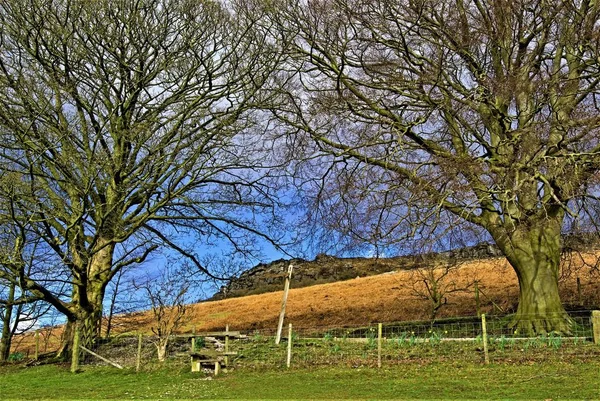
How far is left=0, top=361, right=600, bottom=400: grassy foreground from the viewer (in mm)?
8703

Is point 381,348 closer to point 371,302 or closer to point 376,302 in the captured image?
point 376,302

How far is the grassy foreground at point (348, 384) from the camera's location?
28.6 ft

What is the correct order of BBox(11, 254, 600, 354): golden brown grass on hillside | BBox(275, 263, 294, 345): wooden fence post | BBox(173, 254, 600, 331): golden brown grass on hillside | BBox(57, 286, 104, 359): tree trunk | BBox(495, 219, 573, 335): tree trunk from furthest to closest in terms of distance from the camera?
BBox(173, 254, 600, 331): golden brown grass on hillside → BBox(11, 254, 600, 354): golden brown grass on hillside → BBox(57, 286, 104, 359): tree trunk → BBox(275, 263, 294, 345): wooden fence post → BBox(495, 219, 573, 335): tree trunk

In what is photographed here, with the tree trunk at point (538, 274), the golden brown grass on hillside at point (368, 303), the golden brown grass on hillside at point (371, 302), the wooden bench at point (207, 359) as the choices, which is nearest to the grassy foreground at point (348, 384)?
the wooden bench at point (207, 359)

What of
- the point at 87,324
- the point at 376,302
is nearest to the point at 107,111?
the point at 87,324

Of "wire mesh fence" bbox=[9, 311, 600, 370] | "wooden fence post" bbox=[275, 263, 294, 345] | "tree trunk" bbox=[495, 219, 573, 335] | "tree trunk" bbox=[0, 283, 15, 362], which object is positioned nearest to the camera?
"wire mesh fence" bbox=[9, 311, 600, 370]

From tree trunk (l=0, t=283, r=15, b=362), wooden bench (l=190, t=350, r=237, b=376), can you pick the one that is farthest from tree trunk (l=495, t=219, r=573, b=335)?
tree trunk (l=0, t=283, r=15, b=362)

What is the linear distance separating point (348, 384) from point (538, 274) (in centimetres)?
725

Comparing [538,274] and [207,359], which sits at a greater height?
[538,274]

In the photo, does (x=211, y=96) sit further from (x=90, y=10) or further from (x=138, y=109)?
(x=90, y=10)

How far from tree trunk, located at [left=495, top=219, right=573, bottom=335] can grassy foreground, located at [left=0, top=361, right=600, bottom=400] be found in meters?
3.58

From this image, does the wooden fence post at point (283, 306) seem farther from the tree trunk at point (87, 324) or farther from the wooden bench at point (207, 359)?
the tree trunk at point (87, 324)

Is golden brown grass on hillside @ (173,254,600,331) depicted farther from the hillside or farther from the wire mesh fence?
the wire mesh fence

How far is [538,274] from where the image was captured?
14758 millimetres
